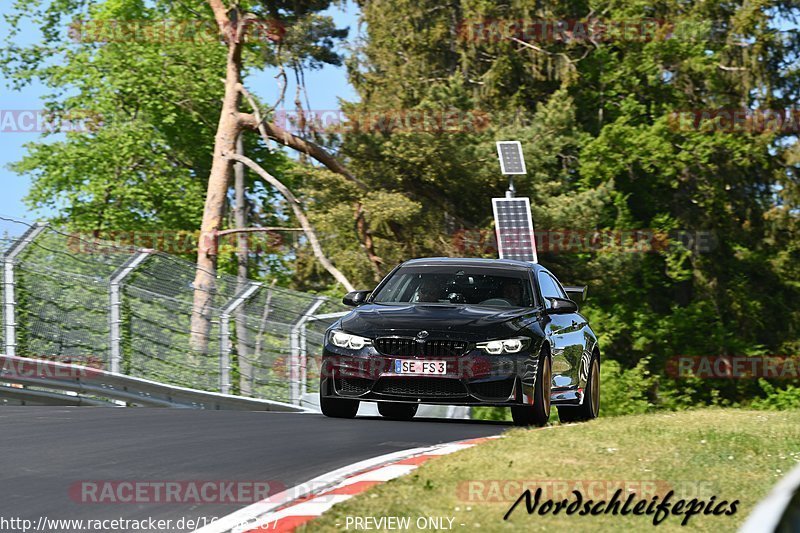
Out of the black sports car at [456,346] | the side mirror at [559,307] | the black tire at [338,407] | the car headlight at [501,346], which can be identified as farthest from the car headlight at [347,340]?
the side mirror at [559,307]

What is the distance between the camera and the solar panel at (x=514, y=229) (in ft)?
85.5

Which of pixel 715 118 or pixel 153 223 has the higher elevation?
pixel 715 118

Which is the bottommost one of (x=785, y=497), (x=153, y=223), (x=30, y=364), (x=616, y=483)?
(x=153, y=223)

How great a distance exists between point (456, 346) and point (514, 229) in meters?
14.5

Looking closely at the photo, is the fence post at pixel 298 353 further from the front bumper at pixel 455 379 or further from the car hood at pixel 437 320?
the front bumper at pixel 455 379

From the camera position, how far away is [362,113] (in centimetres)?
4431

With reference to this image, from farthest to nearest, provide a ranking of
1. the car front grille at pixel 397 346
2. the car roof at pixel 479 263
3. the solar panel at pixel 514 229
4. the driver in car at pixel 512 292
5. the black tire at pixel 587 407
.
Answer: the solar panel at pixel 514 229 → the black tire at pixel 587 407 → the car roof at pixel 479 263 → the driver in car at pixel 512 292 → the car front grille at pixel 397 346

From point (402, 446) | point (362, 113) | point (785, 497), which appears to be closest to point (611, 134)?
point (362, 113)

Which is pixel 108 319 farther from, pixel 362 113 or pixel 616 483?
pixel 362 113

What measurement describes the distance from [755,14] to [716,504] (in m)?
42.0

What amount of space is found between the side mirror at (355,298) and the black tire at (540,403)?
1890 millimetres

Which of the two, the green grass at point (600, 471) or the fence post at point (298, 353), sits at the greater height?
the green grass at point (600, 471)

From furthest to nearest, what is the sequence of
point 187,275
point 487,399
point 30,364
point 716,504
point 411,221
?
point 411,221 < point 187,275 < point 30,364 < point 487,399 < point 716,504

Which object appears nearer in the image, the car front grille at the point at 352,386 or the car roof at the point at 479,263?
the car front grille at the point at 352,386
